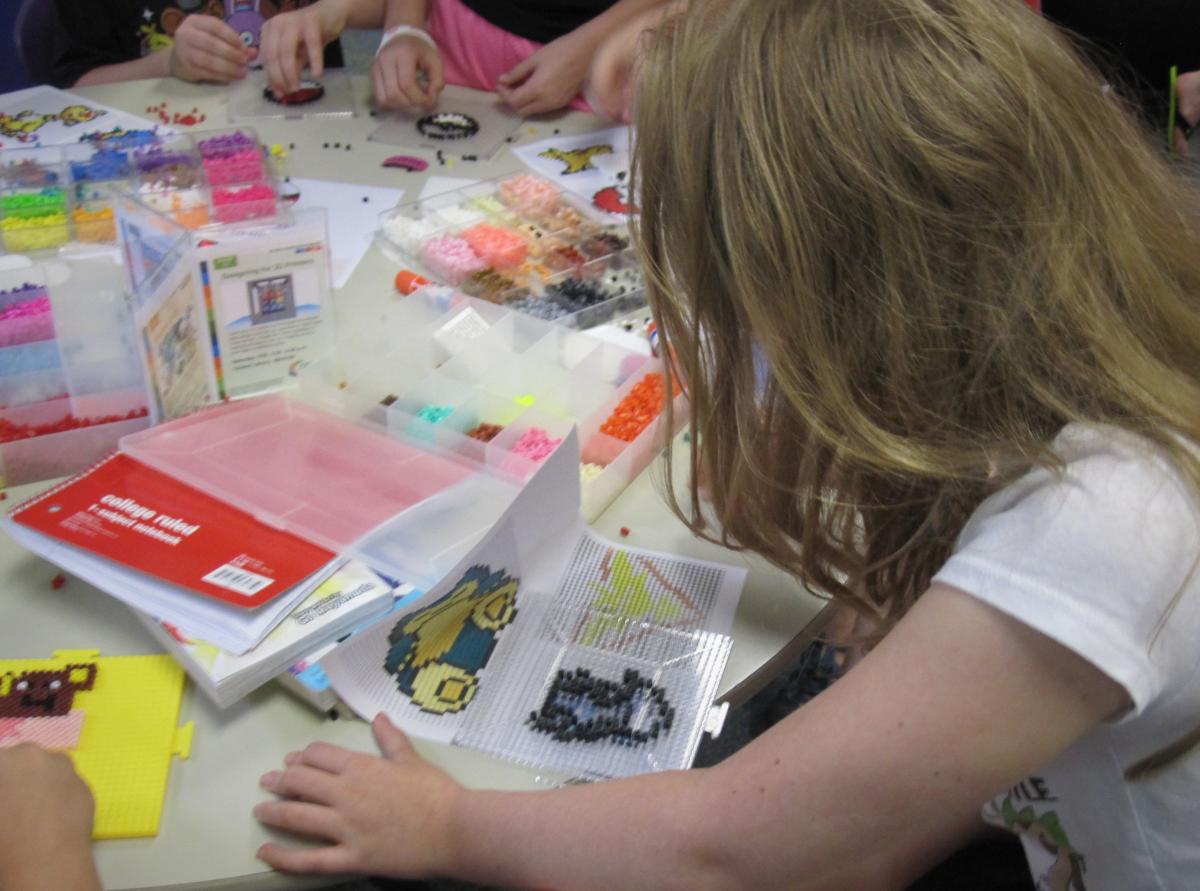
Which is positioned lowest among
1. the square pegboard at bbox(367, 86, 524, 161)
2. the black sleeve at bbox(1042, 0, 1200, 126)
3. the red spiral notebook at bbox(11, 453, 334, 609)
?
the square pegboard at bbox(367, 86, 524, 161)

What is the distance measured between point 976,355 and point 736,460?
22 cm

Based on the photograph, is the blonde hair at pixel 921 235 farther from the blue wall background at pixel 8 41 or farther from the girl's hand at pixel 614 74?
the blue wall background at pixel 8 41

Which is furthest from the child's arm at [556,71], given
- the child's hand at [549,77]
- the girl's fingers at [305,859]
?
the girl's fingers at [305,859]

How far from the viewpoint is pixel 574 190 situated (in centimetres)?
166

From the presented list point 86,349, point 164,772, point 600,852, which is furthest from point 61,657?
point 600,852

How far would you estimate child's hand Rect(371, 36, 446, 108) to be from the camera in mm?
1890

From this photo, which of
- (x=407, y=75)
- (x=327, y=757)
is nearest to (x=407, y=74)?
(x=407, y=75)

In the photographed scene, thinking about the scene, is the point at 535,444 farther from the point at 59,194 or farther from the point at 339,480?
the point at 59,194

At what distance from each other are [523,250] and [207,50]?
34.1 inches

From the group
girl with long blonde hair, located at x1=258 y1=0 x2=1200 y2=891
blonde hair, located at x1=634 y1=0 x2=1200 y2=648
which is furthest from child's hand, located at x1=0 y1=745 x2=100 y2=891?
blonde hair, located at x1=634 y1=0 x2=1200 y2=648

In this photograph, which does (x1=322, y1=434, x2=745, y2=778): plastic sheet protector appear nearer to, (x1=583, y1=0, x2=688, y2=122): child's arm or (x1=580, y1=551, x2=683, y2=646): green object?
(x1=580, y1=551, x2=683, y2=646): green object

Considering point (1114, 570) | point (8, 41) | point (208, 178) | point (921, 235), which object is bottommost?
point (8, 41)

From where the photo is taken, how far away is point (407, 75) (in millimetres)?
1893

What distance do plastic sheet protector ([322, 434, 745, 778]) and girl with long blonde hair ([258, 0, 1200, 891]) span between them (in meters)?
0.05
